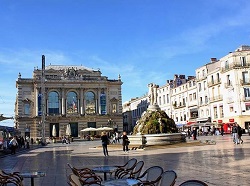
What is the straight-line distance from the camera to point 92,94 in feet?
239

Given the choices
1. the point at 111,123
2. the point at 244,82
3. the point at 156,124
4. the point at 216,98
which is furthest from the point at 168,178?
the point at 111,123

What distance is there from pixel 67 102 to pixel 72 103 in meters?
1.14

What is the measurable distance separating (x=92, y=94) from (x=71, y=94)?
4.73 meters

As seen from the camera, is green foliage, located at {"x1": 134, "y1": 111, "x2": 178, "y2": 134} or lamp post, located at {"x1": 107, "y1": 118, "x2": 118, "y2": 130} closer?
green foliage, located at {"x1": 134, "y1": 111, "x2": 178, "y2": 134}

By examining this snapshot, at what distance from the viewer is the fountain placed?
2773 cm

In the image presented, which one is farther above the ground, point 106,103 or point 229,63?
point 229,63

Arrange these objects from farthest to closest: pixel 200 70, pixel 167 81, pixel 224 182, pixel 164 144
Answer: pixel 167 81 → pixel 200 70 → pixel 164 144 → pixel 224 182

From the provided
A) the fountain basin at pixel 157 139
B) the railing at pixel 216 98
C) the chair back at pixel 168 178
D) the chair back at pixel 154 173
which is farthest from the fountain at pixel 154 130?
the railing at pixel 216 98

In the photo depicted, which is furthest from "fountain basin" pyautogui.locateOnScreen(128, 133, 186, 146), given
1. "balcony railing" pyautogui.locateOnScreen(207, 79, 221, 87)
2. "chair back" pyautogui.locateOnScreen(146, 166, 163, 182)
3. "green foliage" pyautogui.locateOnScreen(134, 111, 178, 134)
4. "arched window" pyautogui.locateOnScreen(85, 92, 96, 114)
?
"arched window" pyautogui.locateOnScreen(85, 92, 96, 114)

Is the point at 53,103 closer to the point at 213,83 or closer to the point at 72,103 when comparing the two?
the point at 72,103

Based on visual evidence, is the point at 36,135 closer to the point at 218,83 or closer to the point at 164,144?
the point at 218,83

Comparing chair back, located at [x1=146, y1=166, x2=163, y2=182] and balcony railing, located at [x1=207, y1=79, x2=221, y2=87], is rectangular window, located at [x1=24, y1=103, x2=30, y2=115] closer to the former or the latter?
balcony railing, located at [x1=207, y1=79, x2=221, y2=87]

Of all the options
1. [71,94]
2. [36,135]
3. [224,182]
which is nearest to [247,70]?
[71,94]

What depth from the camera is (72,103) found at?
234ft
